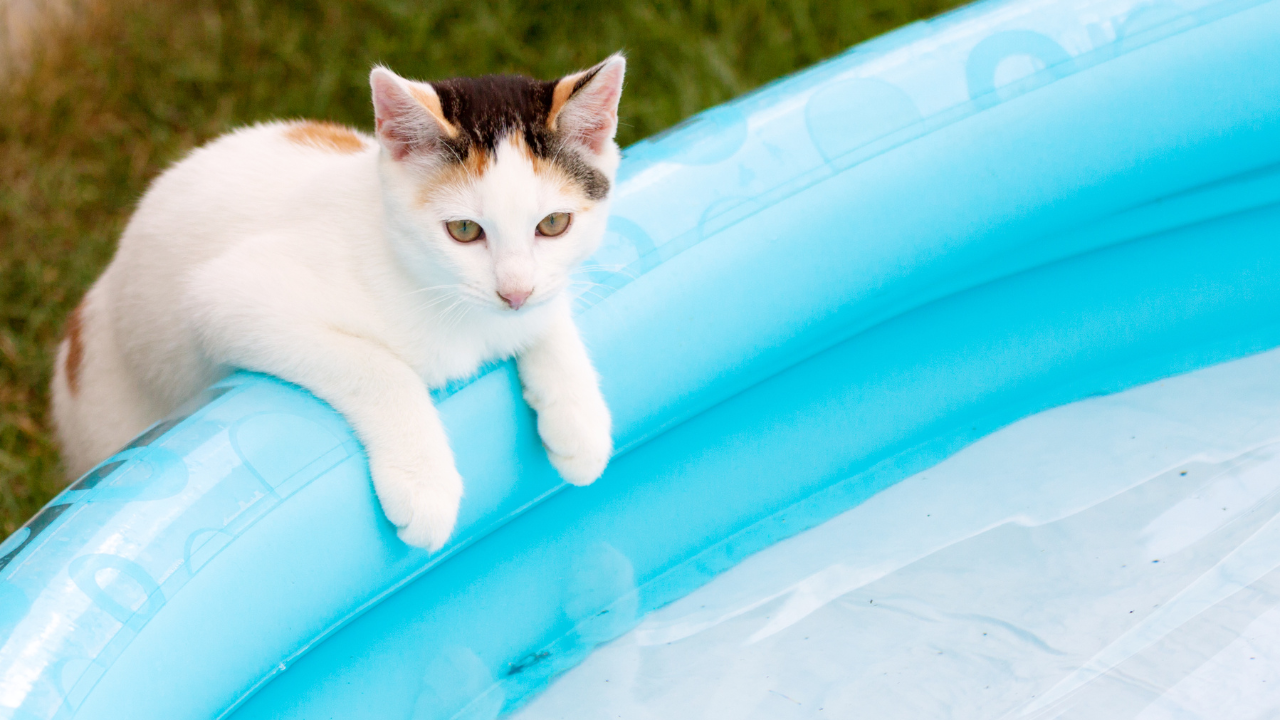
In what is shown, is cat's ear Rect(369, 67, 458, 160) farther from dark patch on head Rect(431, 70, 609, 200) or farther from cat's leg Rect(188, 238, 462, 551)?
cat's leg Rect(188, 238, 462, 551)

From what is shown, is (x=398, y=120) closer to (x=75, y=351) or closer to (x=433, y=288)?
(x=433, y=288)

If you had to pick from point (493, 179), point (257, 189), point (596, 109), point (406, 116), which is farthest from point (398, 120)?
point (257, 189)

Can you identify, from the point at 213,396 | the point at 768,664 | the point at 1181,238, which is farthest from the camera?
the point at 1181,238

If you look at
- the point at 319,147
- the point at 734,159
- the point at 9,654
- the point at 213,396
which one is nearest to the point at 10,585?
the point at 9,654

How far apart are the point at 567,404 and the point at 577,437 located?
0.04m

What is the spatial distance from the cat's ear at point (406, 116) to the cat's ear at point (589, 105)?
0.12 m

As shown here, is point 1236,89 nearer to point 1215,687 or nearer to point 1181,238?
point 1181,238

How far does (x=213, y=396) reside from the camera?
1.21m

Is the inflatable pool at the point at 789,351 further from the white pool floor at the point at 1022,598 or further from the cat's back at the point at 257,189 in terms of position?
the cat's back at the point at 257,189

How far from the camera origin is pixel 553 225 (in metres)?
1.20

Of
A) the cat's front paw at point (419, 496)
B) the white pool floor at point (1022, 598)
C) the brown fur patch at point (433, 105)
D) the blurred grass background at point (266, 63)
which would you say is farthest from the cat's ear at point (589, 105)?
the blurred grass background at point (266, 63)

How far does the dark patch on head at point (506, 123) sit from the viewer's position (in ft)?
3.85

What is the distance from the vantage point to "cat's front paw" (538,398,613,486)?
4.16 ft

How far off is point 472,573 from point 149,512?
0.47 meters
